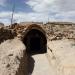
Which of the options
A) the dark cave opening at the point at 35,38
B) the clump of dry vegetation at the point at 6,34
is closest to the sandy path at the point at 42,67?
the clump of dry vegetation at the point at 6,34

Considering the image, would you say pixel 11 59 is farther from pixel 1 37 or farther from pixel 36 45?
pixel 36 45

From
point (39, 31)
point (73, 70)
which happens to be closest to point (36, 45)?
point (39, 31)

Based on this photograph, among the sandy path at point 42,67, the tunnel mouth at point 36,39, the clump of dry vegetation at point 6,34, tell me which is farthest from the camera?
the tunnel mouth at point 36,39

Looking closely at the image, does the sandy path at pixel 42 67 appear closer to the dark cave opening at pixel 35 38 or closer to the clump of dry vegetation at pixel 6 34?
the clump of dry vegetation at pixel 6 34

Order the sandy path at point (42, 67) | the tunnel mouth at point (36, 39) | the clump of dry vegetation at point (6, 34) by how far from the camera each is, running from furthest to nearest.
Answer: the tunnel mouth at point (36, 39) < the clump of dry vegetation at point (6, 34) < the sandy path at point (42, 67)

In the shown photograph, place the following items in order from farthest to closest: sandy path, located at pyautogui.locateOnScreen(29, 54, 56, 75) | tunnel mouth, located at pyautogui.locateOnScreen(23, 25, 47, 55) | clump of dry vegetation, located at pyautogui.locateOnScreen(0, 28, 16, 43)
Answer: tunnel mouth, located at pyautogui.locateOnScreen(23, 25, 47, 55) → clump of dry vegetation, located at pyautogui.locateOnScreen(0, 28, 16, 43) → sandy path, located at pyautogui.locateOnScreen(29, 54, 56, 75)

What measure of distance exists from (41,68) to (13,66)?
7084 mm

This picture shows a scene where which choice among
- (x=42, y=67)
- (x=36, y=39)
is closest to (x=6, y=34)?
(x=36, y=39)

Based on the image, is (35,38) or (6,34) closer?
(6,34)

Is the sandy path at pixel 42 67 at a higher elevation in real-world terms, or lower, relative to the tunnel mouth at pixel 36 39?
lower

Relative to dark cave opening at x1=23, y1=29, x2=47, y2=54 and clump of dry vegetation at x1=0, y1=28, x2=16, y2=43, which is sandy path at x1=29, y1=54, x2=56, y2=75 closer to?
clump of dry vegetation at x1=0, y1=28, x2=16, y2=43

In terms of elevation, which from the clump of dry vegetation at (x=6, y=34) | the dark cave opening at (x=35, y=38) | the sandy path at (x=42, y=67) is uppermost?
the clump of dry vegetation at (x=6, y=34)

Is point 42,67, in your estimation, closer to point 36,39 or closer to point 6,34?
point 6,34

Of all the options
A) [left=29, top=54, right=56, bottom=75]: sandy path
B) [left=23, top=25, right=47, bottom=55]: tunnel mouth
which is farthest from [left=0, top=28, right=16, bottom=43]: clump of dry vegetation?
[left=29, top=54, right=56, bottom=75]: sandy path
